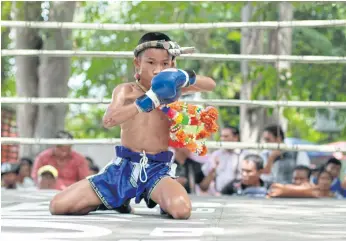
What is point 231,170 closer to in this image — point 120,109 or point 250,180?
point 250,180

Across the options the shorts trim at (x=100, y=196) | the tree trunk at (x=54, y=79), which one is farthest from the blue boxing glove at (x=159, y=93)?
the tree trunk at (x=54, y=79)

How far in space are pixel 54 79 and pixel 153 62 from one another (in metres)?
5.06

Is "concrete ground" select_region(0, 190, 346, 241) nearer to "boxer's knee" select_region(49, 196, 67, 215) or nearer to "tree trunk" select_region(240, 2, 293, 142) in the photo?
"boxer's knee" select_region(49, 196, 67, 215)

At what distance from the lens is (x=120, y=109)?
163 inches

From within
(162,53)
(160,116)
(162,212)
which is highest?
(162,53)

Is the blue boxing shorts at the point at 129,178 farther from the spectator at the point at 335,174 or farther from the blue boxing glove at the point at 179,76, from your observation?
the spectator at the point at 335,174

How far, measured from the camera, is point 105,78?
13.9m

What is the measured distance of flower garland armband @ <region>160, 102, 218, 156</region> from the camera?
173 inches

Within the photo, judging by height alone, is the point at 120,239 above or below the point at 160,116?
below

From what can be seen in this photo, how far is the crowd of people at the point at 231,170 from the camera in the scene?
6855 mm

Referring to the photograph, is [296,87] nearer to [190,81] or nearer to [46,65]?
[46,65]

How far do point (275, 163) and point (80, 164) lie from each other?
167 centimetres

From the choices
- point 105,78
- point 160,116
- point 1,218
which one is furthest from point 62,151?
point 105,78

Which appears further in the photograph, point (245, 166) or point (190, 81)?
point (245, 166)
